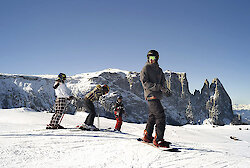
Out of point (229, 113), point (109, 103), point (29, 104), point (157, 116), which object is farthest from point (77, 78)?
point (229, 113)

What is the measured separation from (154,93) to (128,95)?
74.0m

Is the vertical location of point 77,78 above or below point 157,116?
above

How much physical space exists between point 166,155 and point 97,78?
74041 mm

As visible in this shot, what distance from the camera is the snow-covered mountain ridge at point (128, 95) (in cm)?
5412

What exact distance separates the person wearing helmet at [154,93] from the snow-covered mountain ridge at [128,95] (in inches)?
2019

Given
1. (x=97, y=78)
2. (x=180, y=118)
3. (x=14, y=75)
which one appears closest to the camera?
(x=14, y=75)

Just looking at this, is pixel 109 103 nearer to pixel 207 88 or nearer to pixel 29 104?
pixel 29 104

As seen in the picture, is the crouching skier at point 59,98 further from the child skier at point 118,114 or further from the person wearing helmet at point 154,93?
the person wearing helmet at point 154,93

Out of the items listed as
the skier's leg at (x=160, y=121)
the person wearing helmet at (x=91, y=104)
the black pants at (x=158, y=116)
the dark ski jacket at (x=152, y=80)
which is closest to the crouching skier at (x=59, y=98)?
the person wearing helmet at (x=91, y=104)

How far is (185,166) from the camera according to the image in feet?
7.66

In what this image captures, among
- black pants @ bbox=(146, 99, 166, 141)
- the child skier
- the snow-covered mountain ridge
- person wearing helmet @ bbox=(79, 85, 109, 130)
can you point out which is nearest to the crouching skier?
person wearing helmet @ bbox=(79, 85, 109, 130)

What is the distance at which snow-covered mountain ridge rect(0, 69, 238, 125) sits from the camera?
178 ft

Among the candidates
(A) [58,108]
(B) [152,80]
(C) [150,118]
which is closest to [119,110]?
(A) [58,108]

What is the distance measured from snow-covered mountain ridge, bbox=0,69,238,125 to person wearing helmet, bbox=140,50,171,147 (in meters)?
51.3
